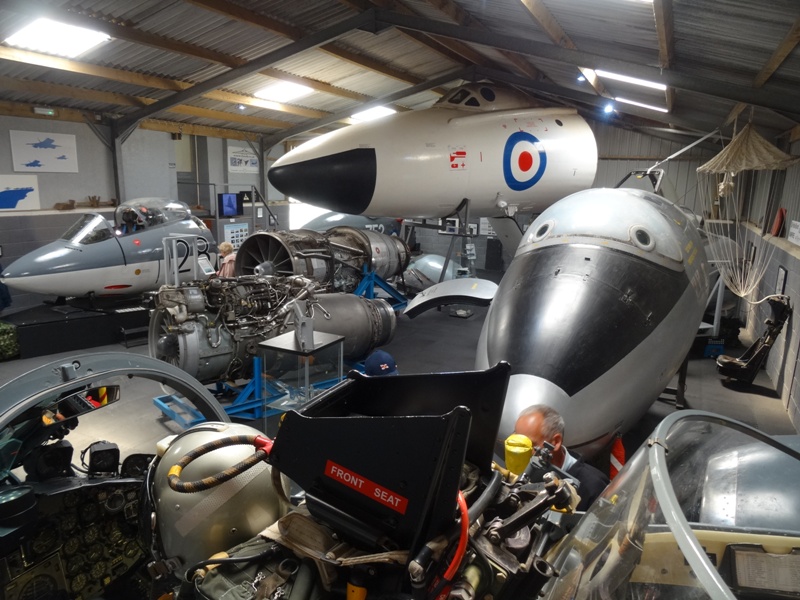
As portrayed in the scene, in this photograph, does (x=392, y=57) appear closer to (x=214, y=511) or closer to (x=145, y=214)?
(x=145, y=214)

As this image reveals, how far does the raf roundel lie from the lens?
8758 mm

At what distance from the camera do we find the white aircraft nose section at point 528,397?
314 cm

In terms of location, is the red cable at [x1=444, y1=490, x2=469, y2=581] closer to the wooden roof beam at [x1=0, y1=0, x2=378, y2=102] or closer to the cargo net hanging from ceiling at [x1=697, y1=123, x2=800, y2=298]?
the cargo net hanging from ceiling at [x1=697, y1=123, x2=800, y2=298]

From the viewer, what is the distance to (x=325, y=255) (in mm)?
8758

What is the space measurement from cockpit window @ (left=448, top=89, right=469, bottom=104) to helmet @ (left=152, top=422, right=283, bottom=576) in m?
8.10

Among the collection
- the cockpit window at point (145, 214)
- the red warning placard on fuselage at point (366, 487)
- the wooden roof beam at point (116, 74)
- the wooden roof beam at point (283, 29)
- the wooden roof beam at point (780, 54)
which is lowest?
the red warning placard on fuselage at point (366, 487)

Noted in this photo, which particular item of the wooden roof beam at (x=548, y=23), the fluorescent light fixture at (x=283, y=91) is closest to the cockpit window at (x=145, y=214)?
the fluorescent light fixture at (x=283, y=91)

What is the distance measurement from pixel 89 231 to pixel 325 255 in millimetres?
3815

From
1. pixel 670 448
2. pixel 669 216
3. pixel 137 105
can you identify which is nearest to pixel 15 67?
pixel 137 105

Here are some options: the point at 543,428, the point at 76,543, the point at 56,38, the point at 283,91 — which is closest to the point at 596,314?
the point at 543,428

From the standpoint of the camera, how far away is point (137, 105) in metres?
10.9

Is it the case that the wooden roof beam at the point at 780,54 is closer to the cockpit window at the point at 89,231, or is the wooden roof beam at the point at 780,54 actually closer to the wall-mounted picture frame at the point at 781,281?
the wall-mounted picture frame at the point at 781,281

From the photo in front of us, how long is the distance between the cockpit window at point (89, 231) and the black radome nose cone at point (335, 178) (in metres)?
3.00

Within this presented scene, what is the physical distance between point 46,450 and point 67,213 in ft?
31.7
